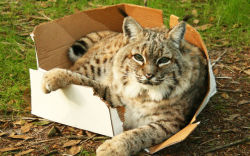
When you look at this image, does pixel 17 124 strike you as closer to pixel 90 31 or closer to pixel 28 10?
pixel 90 31

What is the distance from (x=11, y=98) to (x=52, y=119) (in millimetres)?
612

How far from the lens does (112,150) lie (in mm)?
2498

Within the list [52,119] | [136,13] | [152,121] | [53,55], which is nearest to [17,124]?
[52,119]

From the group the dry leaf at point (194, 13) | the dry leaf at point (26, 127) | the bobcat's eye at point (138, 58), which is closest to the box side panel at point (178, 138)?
the bobcat's eye at point (138, 58)

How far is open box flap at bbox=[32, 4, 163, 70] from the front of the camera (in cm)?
348

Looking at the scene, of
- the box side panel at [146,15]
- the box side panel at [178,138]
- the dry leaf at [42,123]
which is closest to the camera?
the box side panel at [178,138]

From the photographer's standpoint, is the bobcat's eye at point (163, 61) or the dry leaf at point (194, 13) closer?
the bobcat's eye at point (163, 61)

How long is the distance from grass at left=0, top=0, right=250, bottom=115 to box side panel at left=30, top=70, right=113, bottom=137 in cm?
31

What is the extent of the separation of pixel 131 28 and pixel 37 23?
248 centimetres

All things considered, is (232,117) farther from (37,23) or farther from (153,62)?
(37,23)

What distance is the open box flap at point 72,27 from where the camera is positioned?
3.48m

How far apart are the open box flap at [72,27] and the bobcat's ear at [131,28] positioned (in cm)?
75

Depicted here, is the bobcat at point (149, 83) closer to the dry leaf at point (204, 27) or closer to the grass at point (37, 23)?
the grass at point (37, 23)

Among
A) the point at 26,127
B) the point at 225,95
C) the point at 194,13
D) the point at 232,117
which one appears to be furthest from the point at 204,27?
the point at 26,127
